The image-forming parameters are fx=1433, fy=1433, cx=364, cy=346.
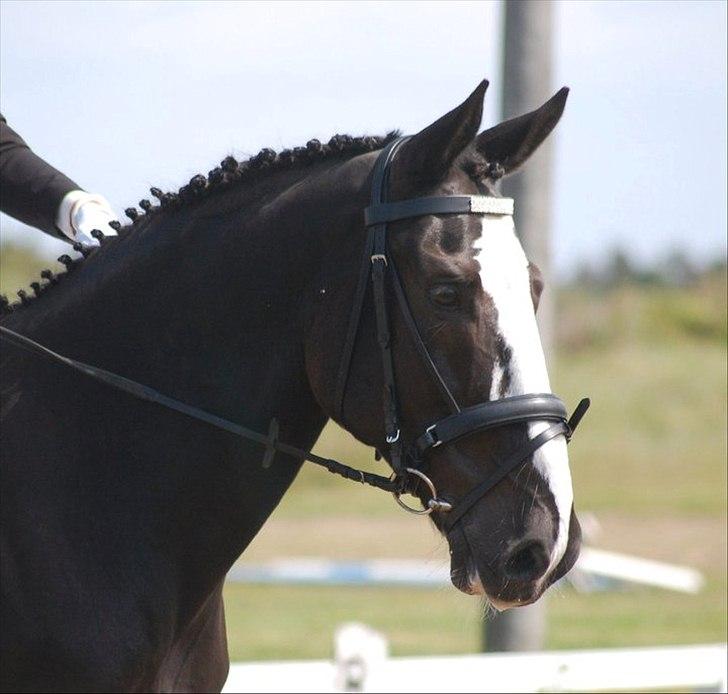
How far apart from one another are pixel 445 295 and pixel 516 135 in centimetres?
48

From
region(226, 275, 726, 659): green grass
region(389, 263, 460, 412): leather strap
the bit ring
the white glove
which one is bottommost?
region(226, 275, 726, 659): green grass

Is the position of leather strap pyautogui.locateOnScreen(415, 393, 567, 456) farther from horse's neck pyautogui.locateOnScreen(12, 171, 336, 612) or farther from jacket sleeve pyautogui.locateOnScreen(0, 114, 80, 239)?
jacket sleeve pyautogui.locateOnScreen(0, 114, 80, 239)

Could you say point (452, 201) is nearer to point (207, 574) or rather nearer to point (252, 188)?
point (252, 188)

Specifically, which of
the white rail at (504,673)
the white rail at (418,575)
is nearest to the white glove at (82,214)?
the white rail at (504,673)

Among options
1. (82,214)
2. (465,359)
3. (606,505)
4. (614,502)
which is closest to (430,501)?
(465,359)

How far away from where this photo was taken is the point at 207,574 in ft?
10.7

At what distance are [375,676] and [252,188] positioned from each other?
2.75m

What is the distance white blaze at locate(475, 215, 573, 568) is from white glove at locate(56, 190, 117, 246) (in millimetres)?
1134

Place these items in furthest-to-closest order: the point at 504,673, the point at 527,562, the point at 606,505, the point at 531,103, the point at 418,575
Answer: the point at 606,505
the point at 418,575
the point at 531,103
the point at 504,673
the point at 527,562

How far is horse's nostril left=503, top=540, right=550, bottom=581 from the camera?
2.96 metres

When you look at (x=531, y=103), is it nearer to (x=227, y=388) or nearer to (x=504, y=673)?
(x=504, y=673)

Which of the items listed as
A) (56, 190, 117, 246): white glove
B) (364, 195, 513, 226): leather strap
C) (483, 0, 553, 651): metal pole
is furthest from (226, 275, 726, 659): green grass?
(483, 0, 553, 651): metal pole

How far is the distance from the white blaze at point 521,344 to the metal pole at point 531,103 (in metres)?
3.26

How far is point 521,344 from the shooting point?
3.04m
